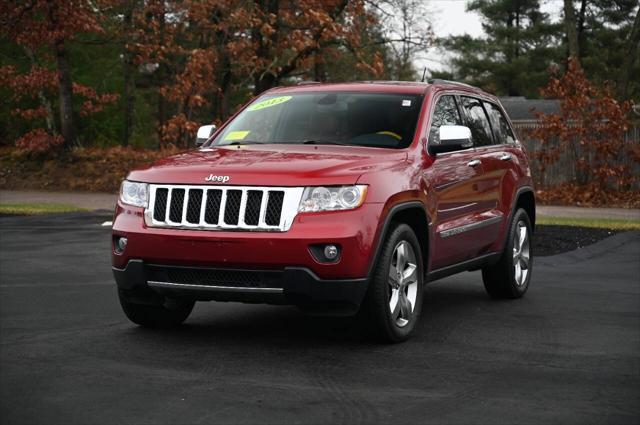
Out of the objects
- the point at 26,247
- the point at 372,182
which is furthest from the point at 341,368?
the point at 26,247

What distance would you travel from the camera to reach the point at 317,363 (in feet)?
24.3

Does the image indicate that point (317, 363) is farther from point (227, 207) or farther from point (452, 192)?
point (452, 192)

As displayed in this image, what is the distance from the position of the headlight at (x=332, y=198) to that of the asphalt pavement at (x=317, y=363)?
38.8 inches

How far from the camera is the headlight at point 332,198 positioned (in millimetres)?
7527

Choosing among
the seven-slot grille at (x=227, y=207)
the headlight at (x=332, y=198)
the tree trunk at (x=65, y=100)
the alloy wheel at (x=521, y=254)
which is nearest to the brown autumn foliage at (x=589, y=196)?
the tree trunk at (x=65, y=100)

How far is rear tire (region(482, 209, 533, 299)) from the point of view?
10492 mm

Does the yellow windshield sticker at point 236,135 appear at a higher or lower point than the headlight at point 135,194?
higher

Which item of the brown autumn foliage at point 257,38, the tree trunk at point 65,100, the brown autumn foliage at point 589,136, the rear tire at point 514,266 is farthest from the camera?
the tree trunk at point 65,100

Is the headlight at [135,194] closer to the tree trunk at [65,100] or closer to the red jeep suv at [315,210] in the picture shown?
the red jeep suv at [315,210]

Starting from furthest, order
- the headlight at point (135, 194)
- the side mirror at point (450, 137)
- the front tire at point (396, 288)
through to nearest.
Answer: the side mirror at point (450, 137) < the headlight at point (135, 194) < the front tire at point (396, 288)

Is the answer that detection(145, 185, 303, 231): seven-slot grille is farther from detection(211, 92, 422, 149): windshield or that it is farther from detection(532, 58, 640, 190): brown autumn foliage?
detection(532, 58, 640, 190): brown autumn foliage

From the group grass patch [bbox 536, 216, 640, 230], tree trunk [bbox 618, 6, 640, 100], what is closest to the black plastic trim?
grass patch [bbox 536, 216, 640, 230]

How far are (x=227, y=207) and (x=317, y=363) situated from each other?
3.84 feet

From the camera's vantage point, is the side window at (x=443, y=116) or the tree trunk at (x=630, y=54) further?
the tree trunk at (x=630, y=54)
